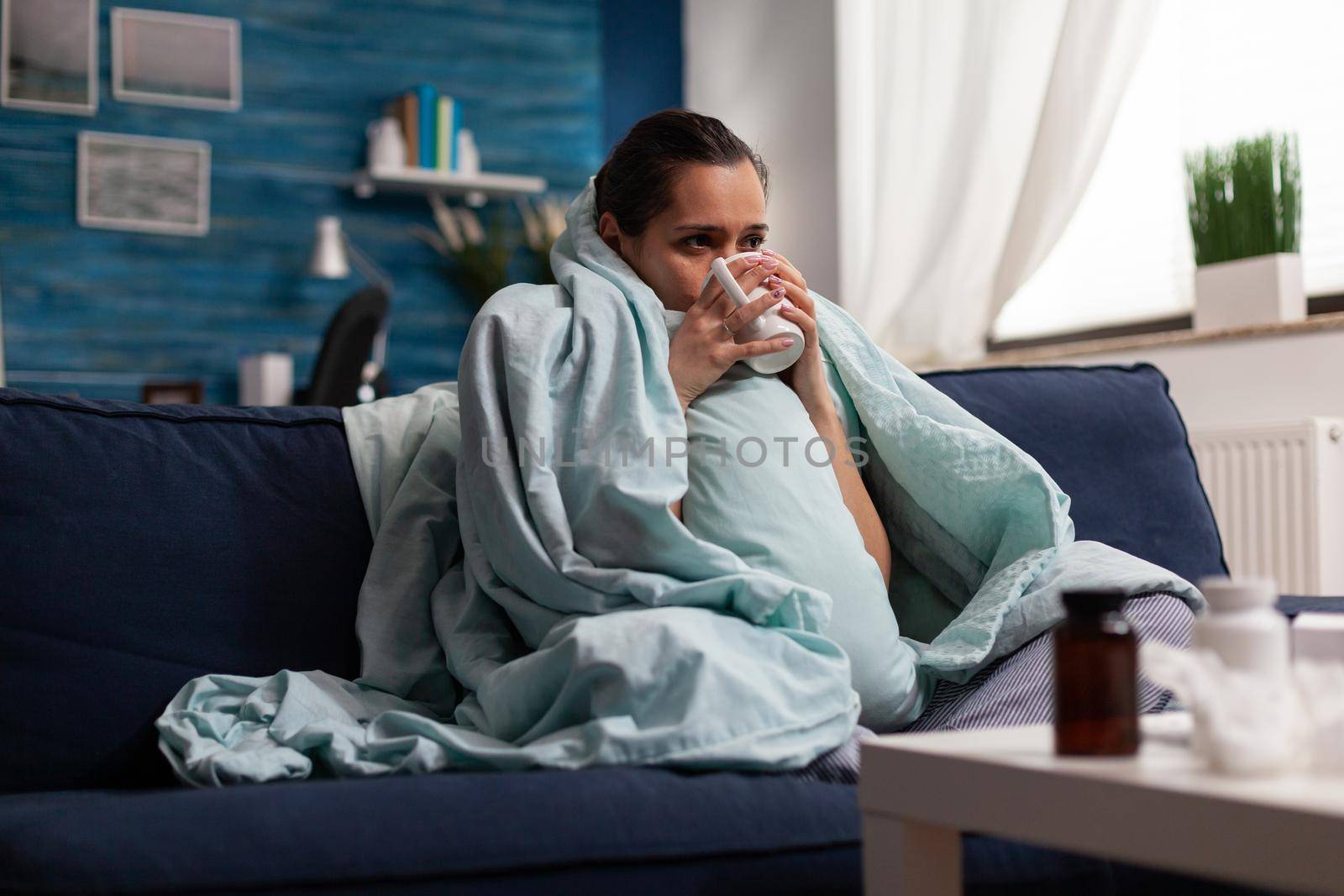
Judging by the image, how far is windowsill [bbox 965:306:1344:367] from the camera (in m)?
2.67

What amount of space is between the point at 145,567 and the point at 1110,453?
133cm

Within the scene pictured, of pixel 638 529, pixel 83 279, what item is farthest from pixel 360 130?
pixel 638 529

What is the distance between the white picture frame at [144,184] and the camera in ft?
14.6

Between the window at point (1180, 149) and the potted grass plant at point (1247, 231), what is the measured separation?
0.13 m

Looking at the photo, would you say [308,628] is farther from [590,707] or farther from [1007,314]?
A: [1007,314]

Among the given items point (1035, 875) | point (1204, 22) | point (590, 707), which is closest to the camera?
point (1035, 875)

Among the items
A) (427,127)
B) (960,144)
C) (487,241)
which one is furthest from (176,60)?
(960,144)

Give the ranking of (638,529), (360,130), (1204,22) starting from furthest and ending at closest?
(360,130)
(1204,22)
(638,529)

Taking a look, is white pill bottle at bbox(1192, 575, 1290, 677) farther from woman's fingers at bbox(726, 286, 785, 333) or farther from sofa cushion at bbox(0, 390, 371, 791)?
sofa cushion at bbox(0, 390, 371, 791)

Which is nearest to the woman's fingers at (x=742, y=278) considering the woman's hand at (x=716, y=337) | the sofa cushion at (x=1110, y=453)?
the woman's hand at (x=716, y=337)

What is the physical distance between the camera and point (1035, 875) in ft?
3.84

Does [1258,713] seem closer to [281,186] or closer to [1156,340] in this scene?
[1156,340]

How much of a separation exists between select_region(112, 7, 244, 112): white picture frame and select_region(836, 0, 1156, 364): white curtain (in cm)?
211

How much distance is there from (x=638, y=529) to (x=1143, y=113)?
2498 mm
